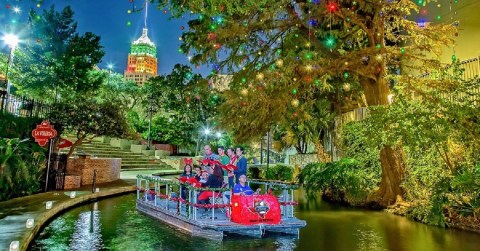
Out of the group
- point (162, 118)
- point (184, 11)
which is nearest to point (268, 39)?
point (184, 11)

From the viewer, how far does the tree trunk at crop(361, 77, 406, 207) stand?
14953 millimetres

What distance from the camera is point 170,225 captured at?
432 inches

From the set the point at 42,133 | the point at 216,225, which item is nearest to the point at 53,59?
the point at 42,133

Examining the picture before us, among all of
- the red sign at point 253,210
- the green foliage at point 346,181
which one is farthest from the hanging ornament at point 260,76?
the red sign at point 253,210

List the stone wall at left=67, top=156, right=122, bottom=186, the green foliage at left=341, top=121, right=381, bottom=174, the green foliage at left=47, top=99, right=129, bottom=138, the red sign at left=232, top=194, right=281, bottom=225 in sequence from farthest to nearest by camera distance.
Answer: the stone wall at left=67, top=156, right=122, bottom=186
the green foliage at left=47, top=99, right=129, bottom=138
the green foliage at left=341, top=121, right=381, bottom=174
the red sign at left=232, top=194, right=281, bottom=225

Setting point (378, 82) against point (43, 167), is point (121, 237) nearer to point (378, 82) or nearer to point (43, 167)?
point (43, 167)

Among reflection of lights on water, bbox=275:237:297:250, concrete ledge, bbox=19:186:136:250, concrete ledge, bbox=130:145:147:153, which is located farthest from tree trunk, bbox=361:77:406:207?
concrete ledge, bbox=130:145:147:153

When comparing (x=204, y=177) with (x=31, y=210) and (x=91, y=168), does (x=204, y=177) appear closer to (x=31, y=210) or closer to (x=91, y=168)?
(x=31, y=210)

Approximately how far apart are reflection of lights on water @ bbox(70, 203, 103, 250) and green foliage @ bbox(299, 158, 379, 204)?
1039 cm

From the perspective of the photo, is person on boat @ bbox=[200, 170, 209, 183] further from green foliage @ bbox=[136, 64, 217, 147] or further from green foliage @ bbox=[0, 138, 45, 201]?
green foliage @ bbox=[136, 64, 217, 147]

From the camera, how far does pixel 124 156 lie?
3291cm

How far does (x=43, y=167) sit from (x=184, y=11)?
977cm

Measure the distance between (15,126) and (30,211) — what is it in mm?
6100

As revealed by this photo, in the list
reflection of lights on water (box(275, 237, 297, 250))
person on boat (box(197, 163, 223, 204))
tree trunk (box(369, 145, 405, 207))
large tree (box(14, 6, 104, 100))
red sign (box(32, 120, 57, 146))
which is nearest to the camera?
reflection of lights on water (box(275, 237, 297, 250))
